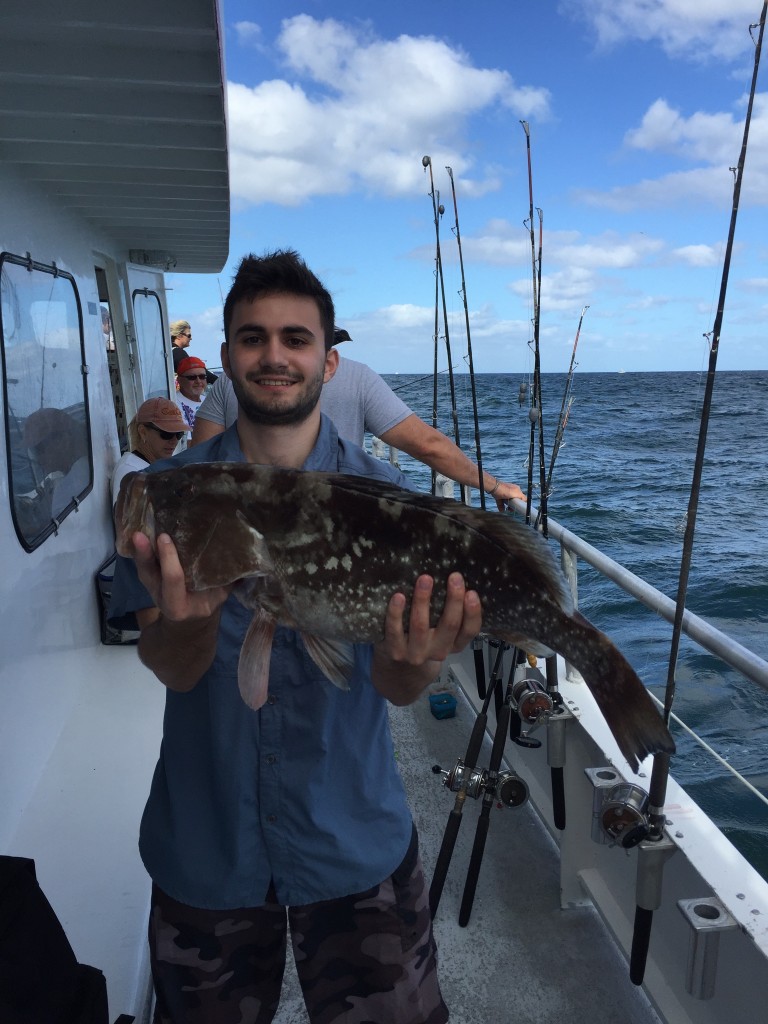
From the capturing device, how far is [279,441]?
6.96 ft

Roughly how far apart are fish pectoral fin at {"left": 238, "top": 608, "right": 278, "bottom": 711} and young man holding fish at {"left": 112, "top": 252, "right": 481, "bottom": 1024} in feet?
0.21

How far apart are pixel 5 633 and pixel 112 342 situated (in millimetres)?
5501

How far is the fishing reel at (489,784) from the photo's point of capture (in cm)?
335

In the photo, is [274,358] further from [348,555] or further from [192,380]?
[192,380]

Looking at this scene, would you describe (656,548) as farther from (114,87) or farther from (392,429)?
(114,87)

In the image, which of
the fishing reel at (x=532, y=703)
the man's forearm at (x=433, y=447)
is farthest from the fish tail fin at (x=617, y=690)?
the man's forearm at (x=433, y=447)

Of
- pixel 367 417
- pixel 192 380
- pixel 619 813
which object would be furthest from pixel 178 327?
pixel 619 813

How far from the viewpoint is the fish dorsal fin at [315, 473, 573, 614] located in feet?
6.07

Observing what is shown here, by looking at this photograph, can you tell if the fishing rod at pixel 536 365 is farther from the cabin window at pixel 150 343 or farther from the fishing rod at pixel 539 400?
the cabin window at pixel 150 343

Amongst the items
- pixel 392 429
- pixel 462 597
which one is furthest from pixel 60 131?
pixel 462 597

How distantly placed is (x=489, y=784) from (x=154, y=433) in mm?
3700

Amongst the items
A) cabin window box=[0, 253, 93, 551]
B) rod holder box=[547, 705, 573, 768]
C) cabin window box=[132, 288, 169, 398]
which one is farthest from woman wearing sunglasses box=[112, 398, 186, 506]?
rod holder box=[547, 705, 573, 768]

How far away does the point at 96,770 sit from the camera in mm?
3902

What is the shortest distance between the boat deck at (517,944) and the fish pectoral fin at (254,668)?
77.9 inches
